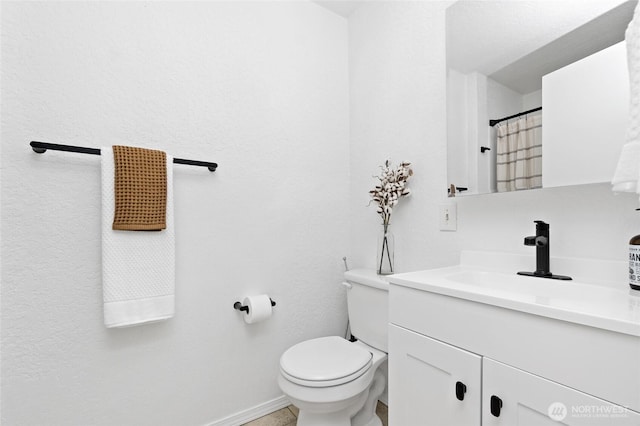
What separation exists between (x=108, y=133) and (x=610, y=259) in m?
1.88

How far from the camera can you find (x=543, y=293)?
99 centimetres

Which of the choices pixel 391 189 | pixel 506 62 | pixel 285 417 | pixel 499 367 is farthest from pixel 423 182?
pixel 285 417

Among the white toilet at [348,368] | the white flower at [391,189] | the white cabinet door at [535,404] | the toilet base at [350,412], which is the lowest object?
the toilet base at [350,412]

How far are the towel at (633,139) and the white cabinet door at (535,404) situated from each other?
0.48 meters

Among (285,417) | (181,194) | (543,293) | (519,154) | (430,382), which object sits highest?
(519,154)

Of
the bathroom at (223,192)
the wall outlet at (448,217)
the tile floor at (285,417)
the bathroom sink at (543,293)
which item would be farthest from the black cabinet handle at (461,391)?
the tile floor at (285,417)

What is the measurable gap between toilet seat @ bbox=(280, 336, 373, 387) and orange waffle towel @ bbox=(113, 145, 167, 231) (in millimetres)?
824

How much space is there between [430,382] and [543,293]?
1.55ft

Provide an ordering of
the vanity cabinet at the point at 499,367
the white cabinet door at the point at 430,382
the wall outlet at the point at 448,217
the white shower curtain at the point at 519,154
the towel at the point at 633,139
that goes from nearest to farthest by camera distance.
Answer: the vanity cabinet at the point at 499,367 → the towel at the point at 633,139 → the white cabinet door at the point at 430,382 → the white shower curtain at the point at 519,154 → the wall outlet at the point at 448,217

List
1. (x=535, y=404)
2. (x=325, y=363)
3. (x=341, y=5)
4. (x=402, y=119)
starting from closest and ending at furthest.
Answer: (x=535, y=404) < (x=325, y=363) < (x=402, y=119) < (x=341, y=5)

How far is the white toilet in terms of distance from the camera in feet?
4.02

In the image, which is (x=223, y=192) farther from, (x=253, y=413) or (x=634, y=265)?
(x=634, y=265)

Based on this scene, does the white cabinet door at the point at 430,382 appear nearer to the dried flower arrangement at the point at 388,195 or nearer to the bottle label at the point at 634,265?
the bottle label at the point at 634,265

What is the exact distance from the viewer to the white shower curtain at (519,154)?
1.06 metres
